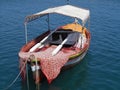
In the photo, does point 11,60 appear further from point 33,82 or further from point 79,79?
point 79,79

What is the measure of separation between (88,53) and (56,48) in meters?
6.81

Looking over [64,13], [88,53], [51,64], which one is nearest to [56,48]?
[51,64]

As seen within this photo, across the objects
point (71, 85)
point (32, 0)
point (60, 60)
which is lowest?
point (71, 85)

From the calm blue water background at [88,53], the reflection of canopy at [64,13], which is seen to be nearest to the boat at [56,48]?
the reflection of canopy at [64,13]

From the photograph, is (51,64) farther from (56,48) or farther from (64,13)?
(64,13)

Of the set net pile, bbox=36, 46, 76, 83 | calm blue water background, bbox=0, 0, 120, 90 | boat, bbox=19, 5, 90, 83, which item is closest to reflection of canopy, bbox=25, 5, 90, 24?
boat, bbox=19, 5, 90, 83

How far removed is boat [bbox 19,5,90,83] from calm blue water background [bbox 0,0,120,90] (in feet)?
4.49

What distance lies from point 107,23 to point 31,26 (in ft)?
40.3

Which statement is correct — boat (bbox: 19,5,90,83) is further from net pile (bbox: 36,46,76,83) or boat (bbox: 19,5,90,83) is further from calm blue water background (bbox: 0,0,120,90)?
calm blue water background (bbox: 0,0,120,90)

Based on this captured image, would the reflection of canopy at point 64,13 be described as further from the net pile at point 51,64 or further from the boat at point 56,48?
the net pile at point 51,64

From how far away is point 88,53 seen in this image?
99.9 ft

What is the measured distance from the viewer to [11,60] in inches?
1118

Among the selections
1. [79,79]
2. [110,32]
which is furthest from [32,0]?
[79,79]

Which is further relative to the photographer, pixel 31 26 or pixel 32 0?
pixel 32 0
